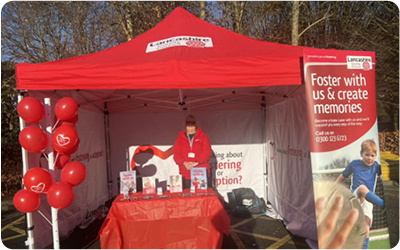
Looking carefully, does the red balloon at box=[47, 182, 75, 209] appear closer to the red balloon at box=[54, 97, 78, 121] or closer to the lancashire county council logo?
the red balloon at box=[54, 97, 78, 121]

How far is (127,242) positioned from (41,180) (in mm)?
1286

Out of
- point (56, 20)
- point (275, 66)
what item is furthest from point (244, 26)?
point (275, 66)

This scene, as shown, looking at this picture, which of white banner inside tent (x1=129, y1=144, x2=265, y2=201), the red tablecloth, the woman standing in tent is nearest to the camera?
the red tablecloth

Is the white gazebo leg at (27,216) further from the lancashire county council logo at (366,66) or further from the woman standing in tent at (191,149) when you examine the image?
the lancashire county council logo at (366,66)

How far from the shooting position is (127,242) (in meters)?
3.25

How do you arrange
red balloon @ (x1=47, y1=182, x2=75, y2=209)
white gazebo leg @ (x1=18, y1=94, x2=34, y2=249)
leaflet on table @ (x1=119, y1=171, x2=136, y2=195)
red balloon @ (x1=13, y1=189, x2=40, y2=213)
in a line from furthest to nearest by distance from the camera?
leaflet on table @ (x1=119, y1=171, x2=136, y2=195) → white gazebo leg @ (x1=18, y1=94, x2=34, y2=249) → red balloon @ (x1=13, y1=189, x2=40, y2=213) → red balloon @ (x1=47, y1=182, x2=75, y2=209)

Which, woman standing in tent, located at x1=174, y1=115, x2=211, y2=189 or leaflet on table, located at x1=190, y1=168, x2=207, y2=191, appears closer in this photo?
leaflet on table, located at x1=190, y1=168, x2=207, y2=191

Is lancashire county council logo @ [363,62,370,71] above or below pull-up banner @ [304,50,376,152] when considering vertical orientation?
above

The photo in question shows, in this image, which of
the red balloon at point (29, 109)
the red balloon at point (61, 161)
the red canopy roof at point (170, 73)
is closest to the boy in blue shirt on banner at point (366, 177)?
the red canopy roof at point (170, 73)

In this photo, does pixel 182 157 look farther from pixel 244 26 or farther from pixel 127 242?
pixel 244 26

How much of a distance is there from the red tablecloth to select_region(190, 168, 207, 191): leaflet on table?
271mm

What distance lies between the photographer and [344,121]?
271 centimetres

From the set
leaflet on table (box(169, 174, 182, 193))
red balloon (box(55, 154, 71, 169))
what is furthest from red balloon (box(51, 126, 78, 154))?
leaflet on table (box(169, 174, 182, 193))

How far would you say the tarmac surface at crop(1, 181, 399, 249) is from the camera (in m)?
3.60
